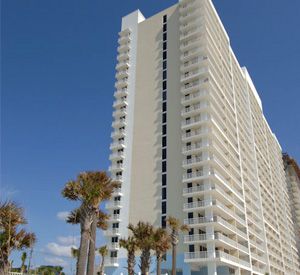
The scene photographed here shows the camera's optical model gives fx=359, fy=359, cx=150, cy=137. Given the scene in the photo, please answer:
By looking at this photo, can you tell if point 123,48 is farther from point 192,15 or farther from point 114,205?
point 114,205

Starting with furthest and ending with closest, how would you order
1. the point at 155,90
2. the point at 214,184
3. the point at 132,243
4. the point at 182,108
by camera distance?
the point at 155,90 < the point at 182,108 < the point at 214,184 < the point at 132,243

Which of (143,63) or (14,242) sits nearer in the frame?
(14,242)

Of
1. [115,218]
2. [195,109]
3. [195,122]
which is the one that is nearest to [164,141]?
[195,122]

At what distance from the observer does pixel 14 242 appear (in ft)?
92.4

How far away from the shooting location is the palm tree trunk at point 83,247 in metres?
24.5

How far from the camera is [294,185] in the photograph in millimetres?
131625

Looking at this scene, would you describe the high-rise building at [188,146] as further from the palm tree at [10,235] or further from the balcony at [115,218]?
the palm tree at [10,235]

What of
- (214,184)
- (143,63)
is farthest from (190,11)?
(214,184)

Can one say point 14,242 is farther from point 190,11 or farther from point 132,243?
point 190,11

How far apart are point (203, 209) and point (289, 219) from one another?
7512 cm

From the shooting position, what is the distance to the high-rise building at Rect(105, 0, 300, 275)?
5362cm

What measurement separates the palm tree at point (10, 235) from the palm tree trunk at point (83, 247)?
5.13 meters

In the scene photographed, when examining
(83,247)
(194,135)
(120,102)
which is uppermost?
(120,102)

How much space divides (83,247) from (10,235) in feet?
20.7
